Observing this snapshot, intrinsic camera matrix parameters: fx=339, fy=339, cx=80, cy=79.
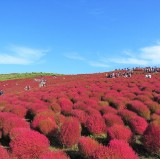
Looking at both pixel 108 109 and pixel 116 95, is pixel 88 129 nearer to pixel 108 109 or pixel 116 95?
pixel 108 109

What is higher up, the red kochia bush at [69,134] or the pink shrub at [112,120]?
the pink shrub at [112,120]

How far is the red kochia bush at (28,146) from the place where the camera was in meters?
10.1

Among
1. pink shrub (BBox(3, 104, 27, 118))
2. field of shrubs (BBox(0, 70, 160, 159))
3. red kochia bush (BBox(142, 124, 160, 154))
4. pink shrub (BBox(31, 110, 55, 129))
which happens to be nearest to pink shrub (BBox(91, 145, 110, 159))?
field of shrubs (BBox(0, 70, 160, 159))

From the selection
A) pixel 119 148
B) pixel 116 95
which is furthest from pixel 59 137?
pixel 116 95

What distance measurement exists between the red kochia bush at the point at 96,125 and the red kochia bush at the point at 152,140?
2373 millimetres

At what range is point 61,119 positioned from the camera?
15117 mm

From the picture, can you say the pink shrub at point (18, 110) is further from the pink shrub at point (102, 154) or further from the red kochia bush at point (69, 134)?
the pink shrub at point (102, 154)

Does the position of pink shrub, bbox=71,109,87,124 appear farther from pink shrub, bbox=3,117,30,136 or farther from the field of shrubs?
pink shrub, bbox=3,117,30,136

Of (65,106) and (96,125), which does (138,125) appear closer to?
(96,125)

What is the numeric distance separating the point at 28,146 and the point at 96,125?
13.3 feet

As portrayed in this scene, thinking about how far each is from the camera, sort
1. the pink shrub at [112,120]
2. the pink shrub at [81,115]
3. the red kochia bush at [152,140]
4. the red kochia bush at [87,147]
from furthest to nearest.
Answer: the pink shrub at [81,115]
the pink shrub at [112,120]
the red kochia bush at [152,140]
the red kochia bush at [87,147]

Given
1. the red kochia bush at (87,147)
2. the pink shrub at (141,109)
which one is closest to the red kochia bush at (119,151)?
the red kochia bush at (87,147)

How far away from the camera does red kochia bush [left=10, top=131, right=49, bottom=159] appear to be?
33.2ft

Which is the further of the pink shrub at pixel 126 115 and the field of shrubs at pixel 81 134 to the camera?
the pink shrub at pixel 126 115
